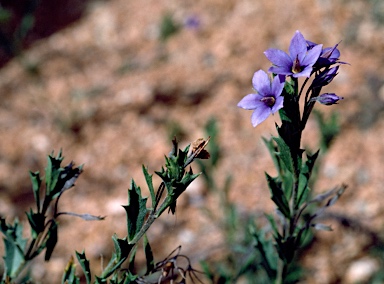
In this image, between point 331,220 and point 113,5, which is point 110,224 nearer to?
point 331,220

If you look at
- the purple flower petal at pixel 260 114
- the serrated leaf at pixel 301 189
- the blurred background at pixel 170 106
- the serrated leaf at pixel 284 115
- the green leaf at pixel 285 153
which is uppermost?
the blurred background at pixel 170 106

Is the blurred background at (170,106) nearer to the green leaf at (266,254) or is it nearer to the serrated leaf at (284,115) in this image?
the green leaf at (266,254)

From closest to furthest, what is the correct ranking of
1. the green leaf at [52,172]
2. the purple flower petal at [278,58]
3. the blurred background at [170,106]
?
the purple flower petal at [278,58] < the green leaf at [52,172] < the blurred background at [170,106]

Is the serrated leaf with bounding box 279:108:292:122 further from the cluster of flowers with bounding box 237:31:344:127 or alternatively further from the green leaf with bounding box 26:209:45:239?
the green leaf with bounding box 26:209:45:239

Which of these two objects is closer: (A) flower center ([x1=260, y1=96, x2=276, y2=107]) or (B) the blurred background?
(A) flower center ([x1=260, y1=96, x2=276, y2=107])

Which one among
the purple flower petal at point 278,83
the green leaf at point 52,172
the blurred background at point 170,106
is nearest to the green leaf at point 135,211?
the green leaf at point 52,172

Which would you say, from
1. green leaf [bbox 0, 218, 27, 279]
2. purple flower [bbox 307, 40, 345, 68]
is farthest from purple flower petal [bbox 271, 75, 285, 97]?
green leaf [bbox 0, 218, 27, 279]
